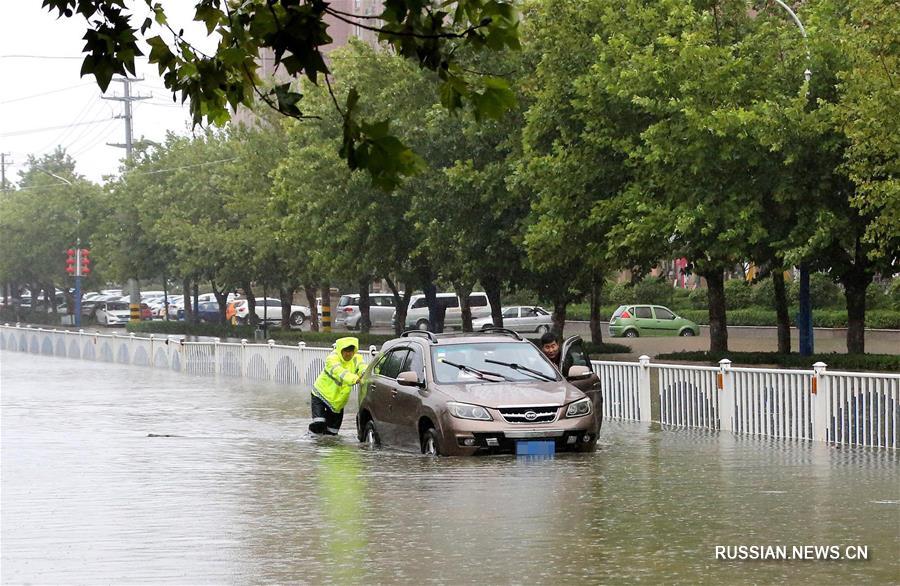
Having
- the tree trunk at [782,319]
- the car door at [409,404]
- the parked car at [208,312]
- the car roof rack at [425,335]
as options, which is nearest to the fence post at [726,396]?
the car roof rack at [425,335]

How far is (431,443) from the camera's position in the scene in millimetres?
17906

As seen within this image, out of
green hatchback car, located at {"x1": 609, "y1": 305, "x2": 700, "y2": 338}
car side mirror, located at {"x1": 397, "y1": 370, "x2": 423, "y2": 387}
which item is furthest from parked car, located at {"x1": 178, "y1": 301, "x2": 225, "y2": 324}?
car side mirror, located at {"x1": 397, "y1": 370, "x2": 423, "y2": 387}

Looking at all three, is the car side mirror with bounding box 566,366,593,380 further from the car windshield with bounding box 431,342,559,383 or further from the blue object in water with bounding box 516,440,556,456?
the blue object in water with bounding box 516,440,556,456

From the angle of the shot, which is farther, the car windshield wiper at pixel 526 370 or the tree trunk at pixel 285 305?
the tree trunk at pixel 285 305

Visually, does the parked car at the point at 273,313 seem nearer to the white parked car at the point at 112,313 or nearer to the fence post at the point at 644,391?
the white parked car at the point at 112,313

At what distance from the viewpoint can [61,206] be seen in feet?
313

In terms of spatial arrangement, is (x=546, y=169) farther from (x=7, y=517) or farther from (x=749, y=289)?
(x=749, y=289)

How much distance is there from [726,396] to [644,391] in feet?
7.47

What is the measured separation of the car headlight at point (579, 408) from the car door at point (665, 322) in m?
46.5

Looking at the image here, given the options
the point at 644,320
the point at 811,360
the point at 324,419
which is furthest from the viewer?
the point at 644,320

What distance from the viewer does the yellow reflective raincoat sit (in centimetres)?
2130

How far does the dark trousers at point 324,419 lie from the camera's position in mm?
21844

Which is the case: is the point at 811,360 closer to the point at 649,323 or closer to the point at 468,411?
the point at 468,411

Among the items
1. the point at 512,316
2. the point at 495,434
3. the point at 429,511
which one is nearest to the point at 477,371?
the point at 495,434
